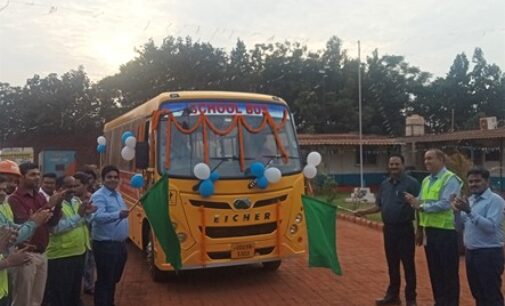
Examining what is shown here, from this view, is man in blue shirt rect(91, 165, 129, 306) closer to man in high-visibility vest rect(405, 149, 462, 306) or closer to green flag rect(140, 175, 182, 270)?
green flag rect(140, 175, 182, 270)

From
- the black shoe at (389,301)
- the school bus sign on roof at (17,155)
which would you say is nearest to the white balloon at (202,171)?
the black shoe at (389,301)

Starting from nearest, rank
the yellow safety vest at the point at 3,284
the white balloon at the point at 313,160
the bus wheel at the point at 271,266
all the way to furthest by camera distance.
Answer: the yellow safety vest at the point at 3,284
the white balloon at the point at 313,160
the bus wheel at the point at 271,266

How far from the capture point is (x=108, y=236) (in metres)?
5.80

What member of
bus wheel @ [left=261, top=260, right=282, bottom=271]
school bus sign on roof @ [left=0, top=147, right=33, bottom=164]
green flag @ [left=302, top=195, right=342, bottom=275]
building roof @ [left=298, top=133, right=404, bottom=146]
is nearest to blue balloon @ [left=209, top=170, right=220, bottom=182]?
green flag @ [left=302, top=195, right=342, bottom=275]

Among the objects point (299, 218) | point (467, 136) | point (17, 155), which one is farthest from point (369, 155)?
point (299, 218)

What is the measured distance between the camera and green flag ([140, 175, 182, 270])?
6.34m

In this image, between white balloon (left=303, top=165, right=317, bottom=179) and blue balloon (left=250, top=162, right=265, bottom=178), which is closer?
blue balloon (left=250, top=162, right=265, bottom=178)

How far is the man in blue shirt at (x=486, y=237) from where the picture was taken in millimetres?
5043

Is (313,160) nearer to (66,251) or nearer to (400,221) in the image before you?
(400,221)

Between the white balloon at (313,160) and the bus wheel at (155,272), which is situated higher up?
the white balloon at (313,160)

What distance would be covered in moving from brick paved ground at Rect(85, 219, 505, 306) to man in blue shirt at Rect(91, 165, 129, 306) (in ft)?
3.44

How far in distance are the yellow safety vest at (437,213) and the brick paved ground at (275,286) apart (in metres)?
1.43

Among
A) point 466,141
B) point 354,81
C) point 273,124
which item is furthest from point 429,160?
point 354,81

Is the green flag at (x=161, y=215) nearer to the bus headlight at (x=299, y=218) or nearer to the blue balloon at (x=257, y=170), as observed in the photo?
the blue balloon at (x=257, y=170)
